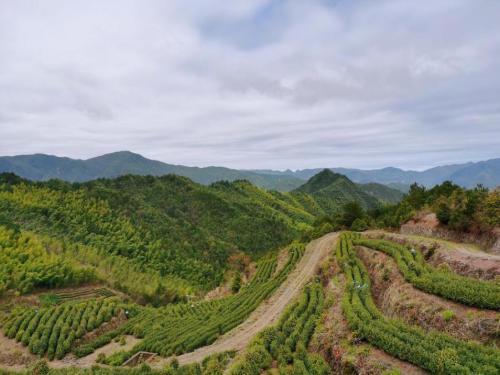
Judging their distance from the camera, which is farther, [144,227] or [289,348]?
[144,227]

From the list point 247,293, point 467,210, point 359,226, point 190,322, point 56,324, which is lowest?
point 56,324

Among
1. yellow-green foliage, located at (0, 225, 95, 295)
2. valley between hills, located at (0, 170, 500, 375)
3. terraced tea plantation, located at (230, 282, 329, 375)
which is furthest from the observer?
yellow-green foliage, located at (0, 225, 95, 295)

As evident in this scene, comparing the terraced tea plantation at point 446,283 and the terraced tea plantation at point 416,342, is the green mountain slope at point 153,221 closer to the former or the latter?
the terraced tea plantation at point 446,283

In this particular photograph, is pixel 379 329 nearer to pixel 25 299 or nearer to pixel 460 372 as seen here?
pixel 460 372

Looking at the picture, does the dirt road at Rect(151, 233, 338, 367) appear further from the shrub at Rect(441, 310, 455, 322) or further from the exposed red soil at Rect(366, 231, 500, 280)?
the shrub at Rect(441, 310, 455, 322)

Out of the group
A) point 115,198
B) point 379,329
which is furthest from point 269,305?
point 115,198

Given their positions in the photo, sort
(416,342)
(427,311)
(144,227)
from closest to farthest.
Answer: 1. (416,342)
2. (427,311)
3. (144,227)

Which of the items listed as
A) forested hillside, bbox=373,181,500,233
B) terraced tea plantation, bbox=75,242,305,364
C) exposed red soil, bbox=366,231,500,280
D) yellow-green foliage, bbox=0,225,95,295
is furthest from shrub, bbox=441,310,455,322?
yellow-green foliage, bbox=0,225,95,295

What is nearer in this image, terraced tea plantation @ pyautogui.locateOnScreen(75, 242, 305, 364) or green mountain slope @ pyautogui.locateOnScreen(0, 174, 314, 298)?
terraced tea plantation @ pyautogui.locateOnScreen(75, 242, 305, 364)

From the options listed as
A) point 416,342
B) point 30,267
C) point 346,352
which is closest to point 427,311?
point 416,342

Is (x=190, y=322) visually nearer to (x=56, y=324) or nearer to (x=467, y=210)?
(x=56, y=324)
